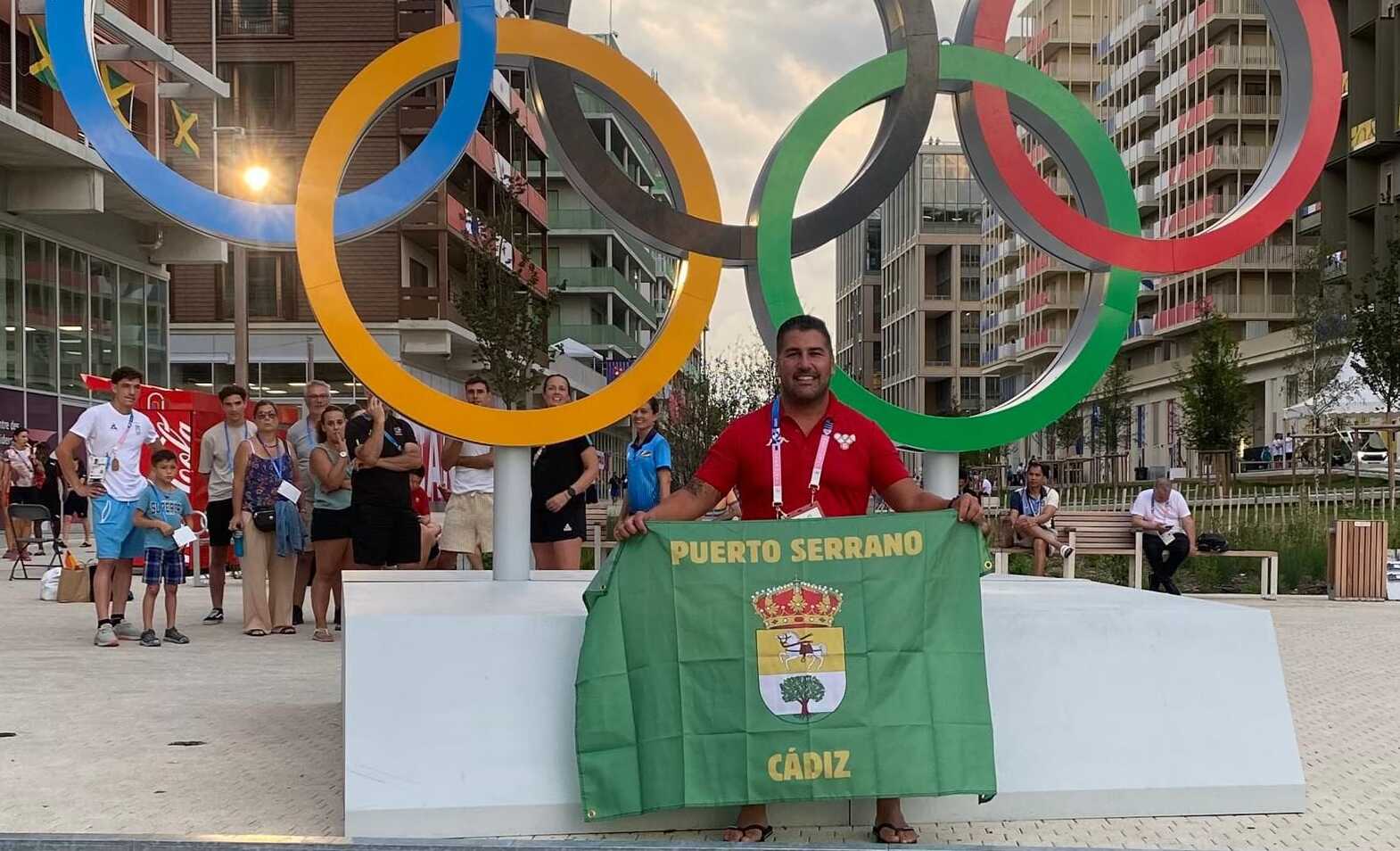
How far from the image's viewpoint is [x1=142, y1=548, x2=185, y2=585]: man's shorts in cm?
1087

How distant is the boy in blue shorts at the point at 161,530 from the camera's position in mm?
10820

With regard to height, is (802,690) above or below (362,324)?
below

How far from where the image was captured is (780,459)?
18.2 feet

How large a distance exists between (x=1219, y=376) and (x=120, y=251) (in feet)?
108

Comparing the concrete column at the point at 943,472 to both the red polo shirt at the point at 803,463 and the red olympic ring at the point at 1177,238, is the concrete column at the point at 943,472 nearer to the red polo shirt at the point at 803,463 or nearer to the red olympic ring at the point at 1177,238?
the red olympic ring at the point at 1177,238

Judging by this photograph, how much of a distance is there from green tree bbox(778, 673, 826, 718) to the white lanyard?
2.03 feet

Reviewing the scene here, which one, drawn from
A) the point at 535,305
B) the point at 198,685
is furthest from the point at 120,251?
the point at 198,685

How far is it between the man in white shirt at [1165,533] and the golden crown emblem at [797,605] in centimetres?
A: 1161

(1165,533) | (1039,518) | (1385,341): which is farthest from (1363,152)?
(1039,518)

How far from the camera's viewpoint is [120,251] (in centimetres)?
2859

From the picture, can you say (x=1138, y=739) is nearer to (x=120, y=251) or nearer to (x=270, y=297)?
(x=120, y=251)

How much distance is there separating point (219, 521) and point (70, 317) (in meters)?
16.4

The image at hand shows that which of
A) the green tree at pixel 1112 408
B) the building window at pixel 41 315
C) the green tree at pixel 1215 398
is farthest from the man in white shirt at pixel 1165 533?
the green tree at pixel 1112 408

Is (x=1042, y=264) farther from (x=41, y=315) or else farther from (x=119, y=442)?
(x=119, y=442)
